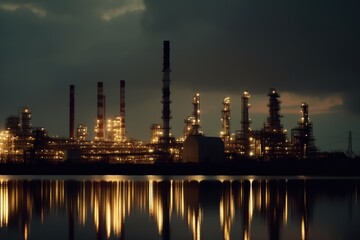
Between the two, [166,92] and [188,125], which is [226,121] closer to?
[188,125]

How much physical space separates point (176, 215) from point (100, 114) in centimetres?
6735

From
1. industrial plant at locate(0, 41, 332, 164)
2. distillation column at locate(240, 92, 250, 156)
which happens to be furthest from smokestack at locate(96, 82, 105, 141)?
distillation column at locate(240, 92, 250, 156)

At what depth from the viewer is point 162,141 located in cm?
8538

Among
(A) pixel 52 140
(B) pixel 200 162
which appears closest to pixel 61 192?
(B) pixel 200 162

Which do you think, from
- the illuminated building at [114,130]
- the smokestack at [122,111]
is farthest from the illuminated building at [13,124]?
the smokestack at [122,111]

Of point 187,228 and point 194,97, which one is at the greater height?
point 194,97

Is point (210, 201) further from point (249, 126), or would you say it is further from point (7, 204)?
point (249, 126)

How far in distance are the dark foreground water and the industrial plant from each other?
42931mm

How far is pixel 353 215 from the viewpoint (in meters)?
28.8

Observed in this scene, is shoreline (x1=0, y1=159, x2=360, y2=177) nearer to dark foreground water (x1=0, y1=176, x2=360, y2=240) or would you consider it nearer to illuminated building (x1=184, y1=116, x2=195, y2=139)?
illuminated building (x1=184, y1=116, x2=195, y2=139)

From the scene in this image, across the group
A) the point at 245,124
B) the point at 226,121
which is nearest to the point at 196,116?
the point at 226,121

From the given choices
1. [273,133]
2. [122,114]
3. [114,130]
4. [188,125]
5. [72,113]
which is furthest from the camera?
[114,130]

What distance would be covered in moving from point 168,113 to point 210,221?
185ft

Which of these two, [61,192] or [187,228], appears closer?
[187,228]
